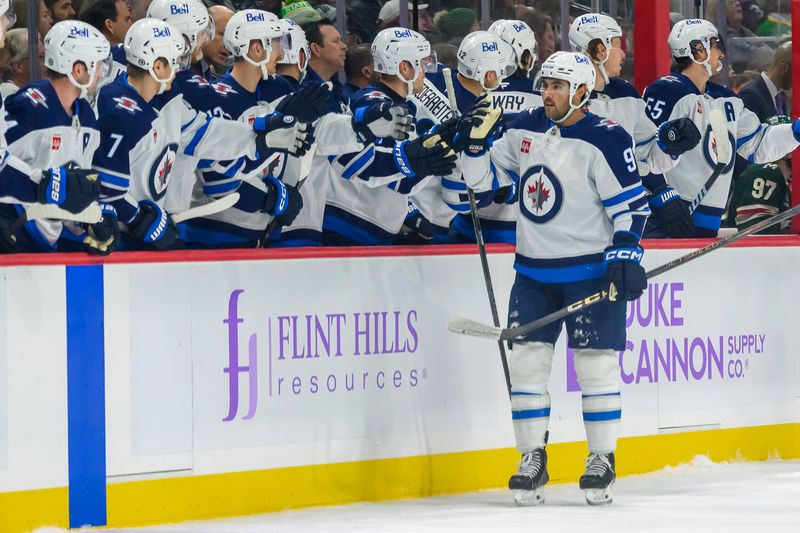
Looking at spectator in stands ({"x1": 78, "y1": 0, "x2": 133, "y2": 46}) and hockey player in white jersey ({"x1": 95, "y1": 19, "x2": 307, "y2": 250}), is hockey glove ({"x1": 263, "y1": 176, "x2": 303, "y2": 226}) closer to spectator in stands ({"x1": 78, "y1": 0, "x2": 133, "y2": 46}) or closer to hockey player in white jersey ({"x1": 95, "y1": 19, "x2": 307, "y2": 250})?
hockey player in white jersey ({"x1": 95, "y1": 19, "x2": 307, "y2": 250})

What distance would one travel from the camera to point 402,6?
25.7ft

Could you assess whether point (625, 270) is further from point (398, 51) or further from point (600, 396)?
point (398, 51)

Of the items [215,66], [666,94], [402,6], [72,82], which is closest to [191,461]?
[72,82]

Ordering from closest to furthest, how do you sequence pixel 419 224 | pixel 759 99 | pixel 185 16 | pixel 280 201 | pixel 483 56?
pixel 280 201 → pixel 185 16 → pixel 419 224 → pixel 483 56 → pixel 759 99

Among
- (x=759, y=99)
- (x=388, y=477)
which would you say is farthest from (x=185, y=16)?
(x=759, y=99)

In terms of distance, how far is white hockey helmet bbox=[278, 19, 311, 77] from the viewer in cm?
582

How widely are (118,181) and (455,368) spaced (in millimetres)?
1398

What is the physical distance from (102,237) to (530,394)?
57.8 inches

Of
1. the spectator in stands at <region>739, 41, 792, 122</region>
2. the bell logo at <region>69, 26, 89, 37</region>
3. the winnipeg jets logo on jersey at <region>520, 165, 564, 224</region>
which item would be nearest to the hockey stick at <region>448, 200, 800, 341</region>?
the winnipeg jets logo on jersey at <region>520, 165, 564, 224</region>

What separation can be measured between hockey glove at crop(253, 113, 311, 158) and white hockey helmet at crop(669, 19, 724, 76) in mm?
2014

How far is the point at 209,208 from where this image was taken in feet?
17.7

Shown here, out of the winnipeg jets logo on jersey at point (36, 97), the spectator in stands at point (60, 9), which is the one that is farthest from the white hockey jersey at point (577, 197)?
the spectator in stands at point (60, 9)

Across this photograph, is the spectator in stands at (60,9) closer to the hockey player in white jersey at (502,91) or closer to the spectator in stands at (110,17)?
the spectator in stands at (110,17)

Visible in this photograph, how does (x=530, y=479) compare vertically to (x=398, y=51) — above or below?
below
